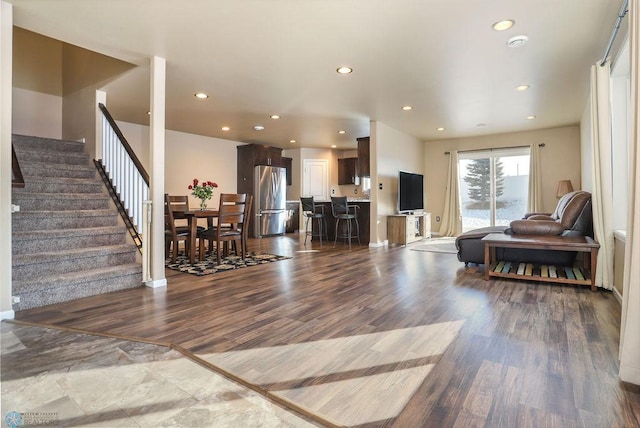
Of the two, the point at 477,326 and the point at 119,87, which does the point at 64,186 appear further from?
the point at 477,326

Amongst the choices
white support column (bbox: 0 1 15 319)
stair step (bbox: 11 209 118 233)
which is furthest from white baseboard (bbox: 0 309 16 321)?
stair step (bbox: 11 209 118 233)

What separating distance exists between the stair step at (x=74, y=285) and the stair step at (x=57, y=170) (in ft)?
5.69

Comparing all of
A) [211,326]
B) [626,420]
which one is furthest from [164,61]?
[626,420]

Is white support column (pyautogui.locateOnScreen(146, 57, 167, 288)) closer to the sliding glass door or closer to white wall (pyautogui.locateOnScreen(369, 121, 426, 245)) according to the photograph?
white wall (pyautogui.locateOnScreen(369, 121, 426, 245))

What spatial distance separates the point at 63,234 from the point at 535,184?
8.22 m

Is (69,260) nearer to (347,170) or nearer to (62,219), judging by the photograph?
(62,219)

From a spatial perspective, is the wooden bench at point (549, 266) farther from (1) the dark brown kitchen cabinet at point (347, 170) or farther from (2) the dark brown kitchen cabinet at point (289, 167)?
(2) the dark brown kitchen cabinet at point (289, 167)

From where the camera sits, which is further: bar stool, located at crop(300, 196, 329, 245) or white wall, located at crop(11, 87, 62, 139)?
bar stool, located at crop(300, 196, 329, 245)

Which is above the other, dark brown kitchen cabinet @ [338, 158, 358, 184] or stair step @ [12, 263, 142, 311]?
dark brown kitchen cabinet @ [338, 158, 358, 184]

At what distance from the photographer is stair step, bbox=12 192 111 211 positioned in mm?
3604

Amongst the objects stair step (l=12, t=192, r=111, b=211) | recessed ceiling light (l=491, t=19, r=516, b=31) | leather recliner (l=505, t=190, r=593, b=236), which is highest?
recessed ceiling light (l=491, t=19, r=516, b=31)

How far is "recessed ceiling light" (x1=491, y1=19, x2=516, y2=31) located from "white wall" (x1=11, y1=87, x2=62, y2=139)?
242 inches

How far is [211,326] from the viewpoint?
2.38 metres

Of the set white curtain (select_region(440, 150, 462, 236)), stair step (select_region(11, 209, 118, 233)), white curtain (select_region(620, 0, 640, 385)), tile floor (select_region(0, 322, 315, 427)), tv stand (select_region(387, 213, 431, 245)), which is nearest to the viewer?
tile floor (select_region(0, 322, 315, 427))
